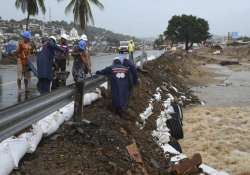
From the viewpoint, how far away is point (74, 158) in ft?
23.0

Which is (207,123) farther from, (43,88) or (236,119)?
(43,88)

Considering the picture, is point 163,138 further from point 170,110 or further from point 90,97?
point 170,110

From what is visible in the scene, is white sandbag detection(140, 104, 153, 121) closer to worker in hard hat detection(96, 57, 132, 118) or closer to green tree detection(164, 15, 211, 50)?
worker in hard hat detection(96, 57, 132, 118)

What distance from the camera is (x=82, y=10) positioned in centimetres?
3931

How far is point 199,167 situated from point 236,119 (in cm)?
870

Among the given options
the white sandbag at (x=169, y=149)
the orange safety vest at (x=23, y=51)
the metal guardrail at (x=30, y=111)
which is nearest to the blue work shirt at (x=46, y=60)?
the metal guardrail at (x=30, y=111)

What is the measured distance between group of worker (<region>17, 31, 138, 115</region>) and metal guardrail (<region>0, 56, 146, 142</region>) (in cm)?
54

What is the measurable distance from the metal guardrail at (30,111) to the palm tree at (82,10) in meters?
29.2

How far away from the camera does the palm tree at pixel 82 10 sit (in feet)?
129

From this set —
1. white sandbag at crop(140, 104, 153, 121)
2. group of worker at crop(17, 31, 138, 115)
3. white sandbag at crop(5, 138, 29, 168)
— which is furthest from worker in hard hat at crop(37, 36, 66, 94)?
white sandbag at crop(5, 138, 29, 168)

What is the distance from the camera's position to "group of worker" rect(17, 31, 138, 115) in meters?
11.1

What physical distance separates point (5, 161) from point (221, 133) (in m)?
10.1

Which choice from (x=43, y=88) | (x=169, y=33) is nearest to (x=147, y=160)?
(x=43, y=88)

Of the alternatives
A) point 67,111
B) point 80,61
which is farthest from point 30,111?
point 80,61
